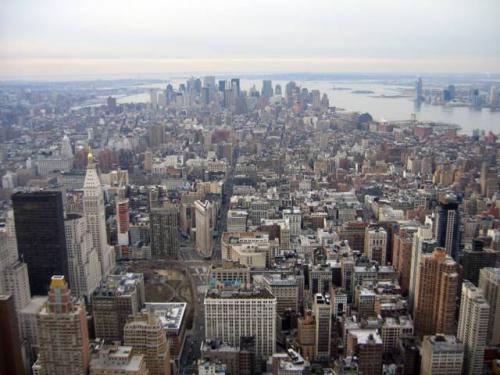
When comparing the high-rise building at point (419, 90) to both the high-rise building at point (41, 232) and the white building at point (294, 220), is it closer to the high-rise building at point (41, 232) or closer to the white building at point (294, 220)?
the white building at point (294, 220)

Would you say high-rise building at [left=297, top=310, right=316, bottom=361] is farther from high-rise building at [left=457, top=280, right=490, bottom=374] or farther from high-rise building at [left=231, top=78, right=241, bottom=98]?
high-rise building at [left=231, top=78, right=241, bottom=98]

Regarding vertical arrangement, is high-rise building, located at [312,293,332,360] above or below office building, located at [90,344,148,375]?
below

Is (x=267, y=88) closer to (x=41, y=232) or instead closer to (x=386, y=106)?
(x=386, y=106)

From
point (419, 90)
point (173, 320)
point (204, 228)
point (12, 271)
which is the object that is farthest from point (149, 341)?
point (419, 90)

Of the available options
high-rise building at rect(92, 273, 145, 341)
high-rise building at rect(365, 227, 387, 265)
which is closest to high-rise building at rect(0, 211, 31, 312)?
high-rise building at rect(92, 273, 145, 341)

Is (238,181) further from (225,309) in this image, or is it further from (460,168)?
(225,309)

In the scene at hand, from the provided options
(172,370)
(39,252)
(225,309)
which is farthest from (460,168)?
→ (39,252)
